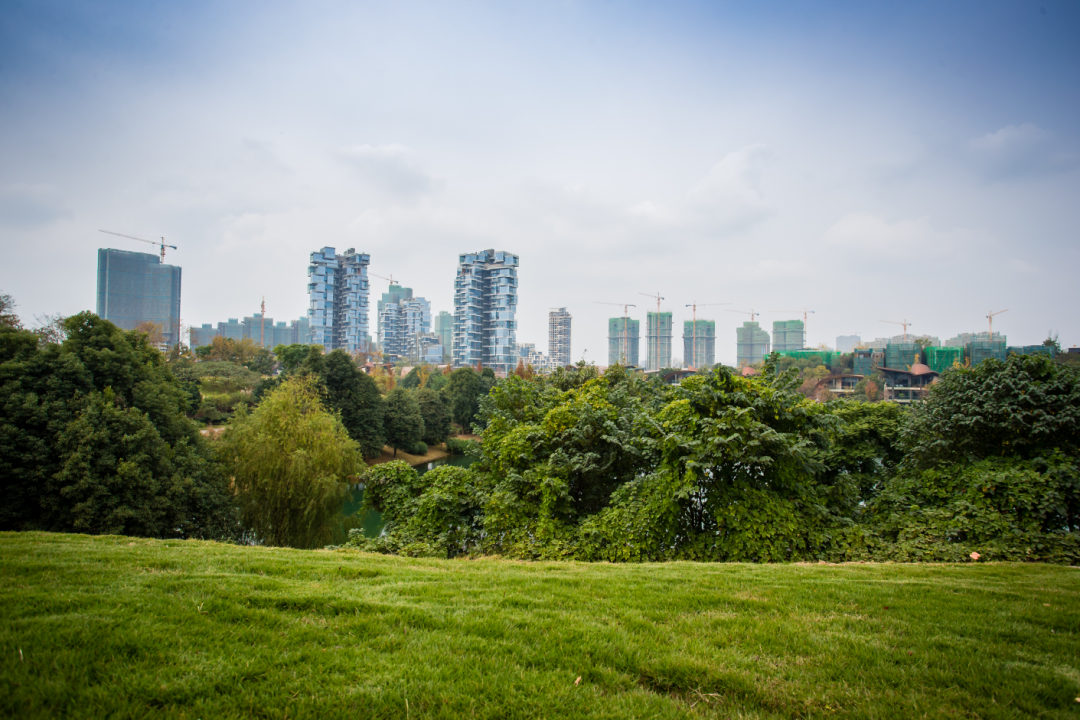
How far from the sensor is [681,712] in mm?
2949

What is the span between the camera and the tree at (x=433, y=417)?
4391cm

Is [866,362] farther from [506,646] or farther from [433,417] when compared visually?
[506,646]

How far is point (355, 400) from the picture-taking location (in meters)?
35.2

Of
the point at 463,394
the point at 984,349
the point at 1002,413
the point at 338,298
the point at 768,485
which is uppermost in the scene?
the point at 338,298

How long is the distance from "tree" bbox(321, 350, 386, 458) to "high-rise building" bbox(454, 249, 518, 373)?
84600mm

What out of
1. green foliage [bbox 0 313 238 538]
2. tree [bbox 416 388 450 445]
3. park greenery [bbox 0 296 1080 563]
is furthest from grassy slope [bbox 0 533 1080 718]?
tree [bbox 416 388 450 445]

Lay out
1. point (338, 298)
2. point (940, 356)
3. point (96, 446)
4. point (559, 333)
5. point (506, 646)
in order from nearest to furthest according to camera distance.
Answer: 1. point (506, 646)
2. point (96, 446)
3. point (940, 356)
4. point (338, 298)
5. point (559, 333)

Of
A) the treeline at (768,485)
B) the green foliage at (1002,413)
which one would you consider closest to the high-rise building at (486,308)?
the treeline at (768,485)

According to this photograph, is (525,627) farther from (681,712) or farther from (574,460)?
(574,460)

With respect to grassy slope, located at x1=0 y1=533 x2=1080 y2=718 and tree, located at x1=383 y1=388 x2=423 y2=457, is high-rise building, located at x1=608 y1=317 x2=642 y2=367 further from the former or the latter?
grassy slope, located at x1=0 y1=533 x2=1080 y2=718

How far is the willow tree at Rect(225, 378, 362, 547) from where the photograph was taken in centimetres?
1777

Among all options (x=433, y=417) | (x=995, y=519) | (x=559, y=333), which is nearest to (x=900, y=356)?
(x=433, y=417)

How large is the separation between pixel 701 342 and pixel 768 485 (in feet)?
473

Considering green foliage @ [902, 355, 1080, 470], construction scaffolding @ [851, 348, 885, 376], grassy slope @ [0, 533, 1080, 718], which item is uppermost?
construction scaffolding @ [851, 348, 885, 376]
